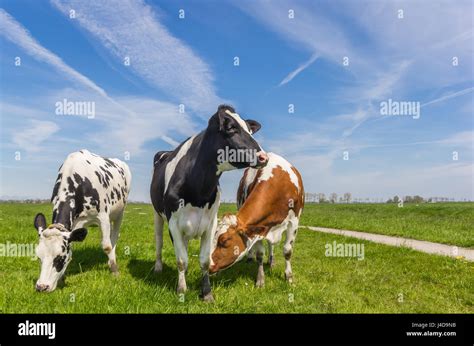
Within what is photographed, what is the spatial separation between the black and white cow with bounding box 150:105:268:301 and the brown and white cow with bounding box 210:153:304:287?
0.27 m

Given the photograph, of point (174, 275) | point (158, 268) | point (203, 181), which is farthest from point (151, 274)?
point (203, 181)

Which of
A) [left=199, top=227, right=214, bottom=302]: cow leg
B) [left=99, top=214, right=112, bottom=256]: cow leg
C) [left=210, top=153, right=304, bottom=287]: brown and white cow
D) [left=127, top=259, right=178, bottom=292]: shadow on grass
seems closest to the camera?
[left=199, top=227, right=214, bottom=302]: cow leg

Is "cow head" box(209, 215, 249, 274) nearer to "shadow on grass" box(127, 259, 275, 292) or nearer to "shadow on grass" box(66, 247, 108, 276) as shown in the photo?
"shadow on grass" box(127, 259, 275, 292)

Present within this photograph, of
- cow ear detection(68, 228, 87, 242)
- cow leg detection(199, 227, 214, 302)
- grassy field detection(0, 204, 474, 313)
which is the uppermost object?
cow ear detection(68, 228, 87, 242)

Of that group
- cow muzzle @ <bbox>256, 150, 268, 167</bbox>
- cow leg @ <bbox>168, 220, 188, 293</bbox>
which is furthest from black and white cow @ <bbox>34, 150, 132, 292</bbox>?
cow muzzle @ <bbox>256, 150, 268, 167</bbox>

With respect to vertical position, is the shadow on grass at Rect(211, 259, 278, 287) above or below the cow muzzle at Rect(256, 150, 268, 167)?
below

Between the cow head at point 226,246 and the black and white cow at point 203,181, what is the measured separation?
131 mm

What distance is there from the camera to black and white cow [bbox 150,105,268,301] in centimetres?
512

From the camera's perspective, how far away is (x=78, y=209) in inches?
262
